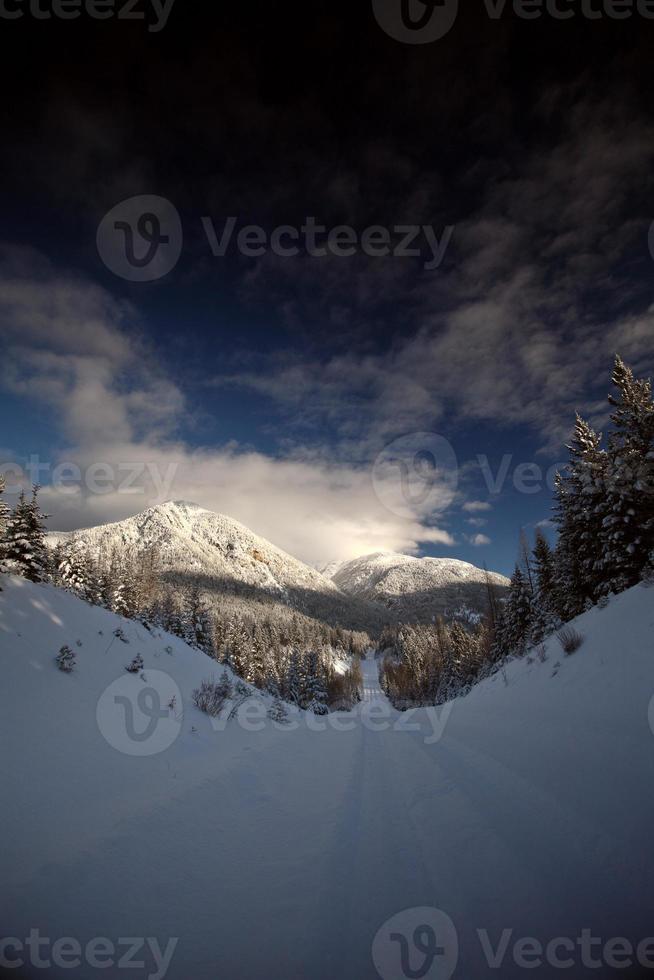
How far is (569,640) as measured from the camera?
29.5 ft

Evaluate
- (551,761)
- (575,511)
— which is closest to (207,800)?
(551,761)

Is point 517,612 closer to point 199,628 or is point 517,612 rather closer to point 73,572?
point 199,628

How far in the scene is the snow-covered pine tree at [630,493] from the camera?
15.7m

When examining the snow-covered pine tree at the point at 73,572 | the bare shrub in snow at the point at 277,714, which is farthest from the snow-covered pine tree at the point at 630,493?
the snow-covered pine tree at the point at 73,572

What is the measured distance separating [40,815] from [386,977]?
420cm

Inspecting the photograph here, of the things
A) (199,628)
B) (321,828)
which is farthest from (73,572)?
(321,828)

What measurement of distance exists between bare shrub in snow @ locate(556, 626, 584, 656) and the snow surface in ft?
1.20

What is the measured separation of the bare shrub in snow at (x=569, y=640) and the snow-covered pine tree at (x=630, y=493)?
914cm

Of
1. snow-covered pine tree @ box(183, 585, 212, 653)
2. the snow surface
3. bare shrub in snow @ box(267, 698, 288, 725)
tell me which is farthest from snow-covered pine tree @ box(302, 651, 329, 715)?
the snow surface

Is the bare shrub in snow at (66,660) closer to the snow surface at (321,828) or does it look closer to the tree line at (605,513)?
the snow surface at (321,828)

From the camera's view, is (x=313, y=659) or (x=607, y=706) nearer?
(x=607, y=706)

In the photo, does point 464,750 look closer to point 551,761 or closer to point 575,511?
point 551,761

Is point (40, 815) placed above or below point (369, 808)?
above

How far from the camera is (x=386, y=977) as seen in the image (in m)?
2.67
